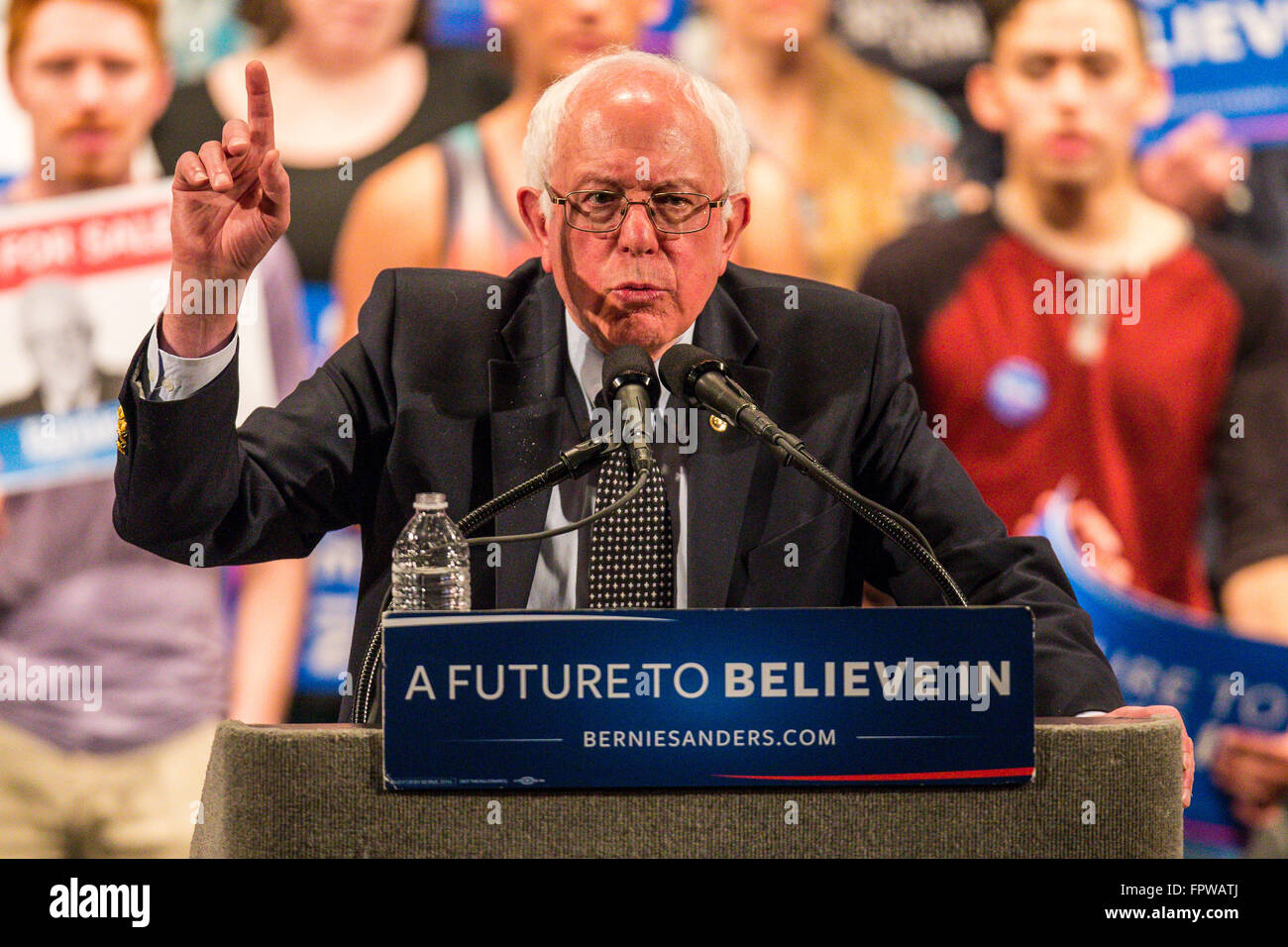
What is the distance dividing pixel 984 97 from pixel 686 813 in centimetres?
287

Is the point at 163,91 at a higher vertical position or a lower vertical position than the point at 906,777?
higher

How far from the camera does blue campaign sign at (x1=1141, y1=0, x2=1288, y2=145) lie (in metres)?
3.61

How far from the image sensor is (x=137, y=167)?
360 cm

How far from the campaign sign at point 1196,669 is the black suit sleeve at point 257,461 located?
2.16 m

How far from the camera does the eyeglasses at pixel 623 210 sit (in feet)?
6.20

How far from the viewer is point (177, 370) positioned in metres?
1.62

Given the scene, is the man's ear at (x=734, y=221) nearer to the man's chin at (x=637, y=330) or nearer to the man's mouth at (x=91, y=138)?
the man's chin at (x=637, y=330)

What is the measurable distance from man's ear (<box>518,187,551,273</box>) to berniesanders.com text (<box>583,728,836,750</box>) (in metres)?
1.00

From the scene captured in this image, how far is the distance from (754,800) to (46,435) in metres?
2.90

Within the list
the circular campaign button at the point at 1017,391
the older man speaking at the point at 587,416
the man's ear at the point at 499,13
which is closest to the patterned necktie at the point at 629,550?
the older man speaking at the point at 587,416

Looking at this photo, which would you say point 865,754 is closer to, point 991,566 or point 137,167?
point 991,566

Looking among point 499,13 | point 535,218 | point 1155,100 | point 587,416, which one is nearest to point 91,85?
point 499,13

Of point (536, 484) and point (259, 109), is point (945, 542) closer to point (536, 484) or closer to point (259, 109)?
point (536, 484)

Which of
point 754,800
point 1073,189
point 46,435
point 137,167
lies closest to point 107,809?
point 46,435
